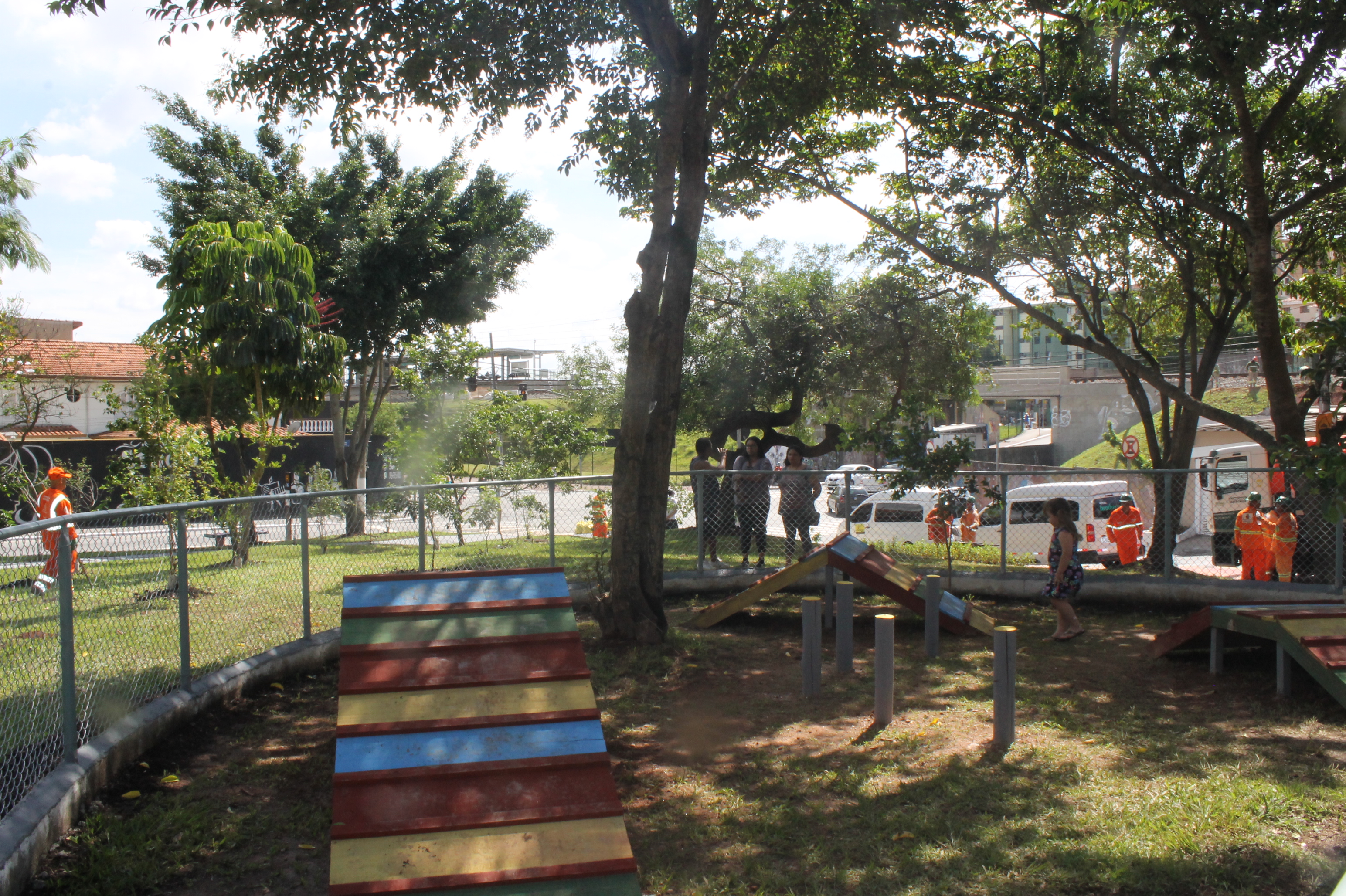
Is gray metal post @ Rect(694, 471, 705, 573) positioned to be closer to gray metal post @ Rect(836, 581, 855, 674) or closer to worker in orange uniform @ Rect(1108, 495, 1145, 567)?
gray metal post @ Rect(836, 581, 855, 674)

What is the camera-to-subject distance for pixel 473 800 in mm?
4379

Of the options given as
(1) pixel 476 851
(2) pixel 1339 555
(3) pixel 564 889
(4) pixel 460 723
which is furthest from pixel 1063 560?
(1) pixel 476 851

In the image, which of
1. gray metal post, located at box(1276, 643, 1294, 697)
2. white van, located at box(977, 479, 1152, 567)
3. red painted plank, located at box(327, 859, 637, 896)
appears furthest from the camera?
white van, located at box(977, 479, 1152, 567)

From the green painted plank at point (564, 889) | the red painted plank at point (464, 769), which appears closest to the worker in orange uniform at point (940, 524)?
the red painted plank at point (464, 769)

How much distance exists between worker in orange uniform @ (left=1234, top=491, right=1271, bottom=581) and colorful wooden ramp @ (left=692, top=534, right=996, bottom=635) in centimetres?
452

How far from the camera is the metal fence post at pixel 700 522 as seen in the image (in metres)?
11.5

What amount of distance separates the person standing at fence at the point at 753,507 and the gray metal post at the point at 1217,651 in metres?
5.12

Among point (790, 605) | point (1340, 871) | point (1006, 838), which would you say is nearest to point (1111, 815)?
point (1006, 838)

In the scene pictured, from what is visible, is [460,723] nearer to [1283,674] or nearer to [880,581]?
[880,581]

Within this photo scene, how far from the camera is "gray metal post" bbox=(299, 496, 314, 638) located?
25.3 feet

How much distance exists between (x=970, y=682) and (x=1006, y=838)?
328 centimetres

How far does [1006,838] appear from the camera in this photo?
4.66 m

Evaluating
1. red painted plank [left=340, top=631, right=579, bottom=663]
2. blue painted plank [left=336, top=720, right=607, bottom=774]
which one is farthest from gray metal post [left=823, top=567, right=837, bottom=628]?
blue painted plank [left=336, top=720, right=607, bottom=774]

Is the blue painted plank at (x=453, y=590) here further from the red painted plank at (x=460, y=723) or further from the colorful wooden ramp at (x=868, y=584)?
the colorful wooden ramp at (x=868, y=584)
